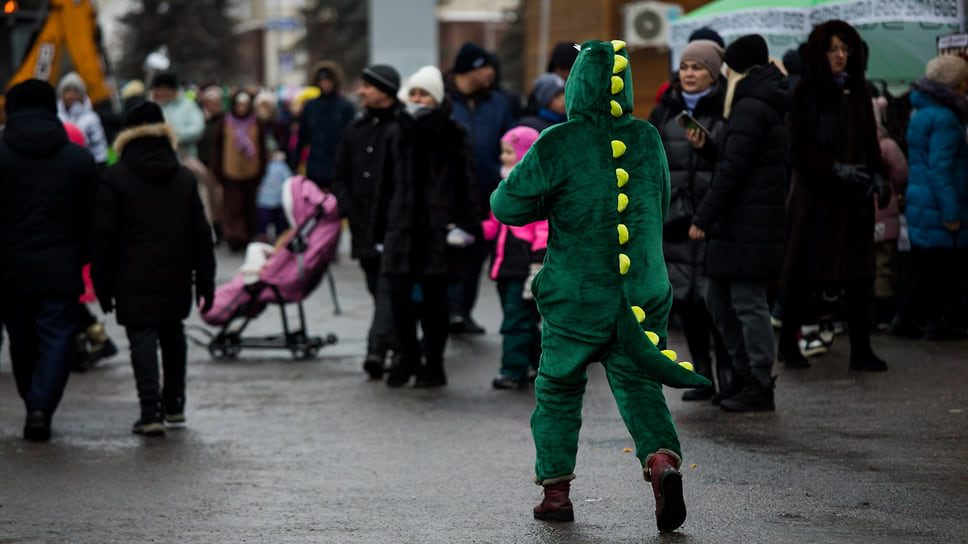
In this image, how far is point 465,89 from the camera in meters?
12.4

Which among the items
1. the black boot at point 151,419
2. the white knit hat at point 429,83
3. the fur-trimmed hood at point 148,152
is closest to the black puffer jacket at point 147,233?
the fur-trimmed hood at point 148,152

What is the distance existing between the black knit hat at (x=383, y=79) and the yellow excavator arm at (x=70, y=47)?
9.11 meters

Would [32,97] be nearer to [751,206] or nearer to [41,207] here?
[41,207]

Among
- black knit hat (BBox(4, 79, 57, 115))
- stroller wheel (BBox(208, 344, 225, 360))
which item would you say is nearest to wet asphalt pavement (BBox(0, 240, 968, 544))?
stroller wheel (BBox(208, 344, 225, 360))

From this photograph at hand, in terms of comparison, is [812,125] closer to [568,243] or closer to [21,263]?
[568,243]

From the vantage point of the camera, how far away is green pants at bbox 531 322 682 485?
631cm

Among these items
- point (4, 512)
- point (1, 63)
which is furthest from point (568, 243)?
point (1, 63)

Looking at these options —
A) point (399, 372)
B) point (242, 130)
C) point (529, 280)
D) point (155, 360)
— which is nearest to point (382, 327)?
point (399, 372)

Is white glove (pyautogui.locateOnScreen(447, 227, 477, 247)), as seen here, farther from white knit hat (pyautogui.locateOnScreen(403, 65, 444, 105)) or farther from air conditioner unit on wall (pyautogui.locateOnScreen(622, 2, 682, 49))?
air conditioner unit on wall (pyautogui.locateOnScreen(622, 2, 682, 49))

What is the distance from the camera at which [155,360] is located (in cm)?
891

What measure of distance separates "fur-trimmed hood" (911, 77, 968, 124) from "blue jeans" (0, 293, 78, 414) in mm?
5754

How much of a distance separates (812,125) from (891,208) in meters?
2.58

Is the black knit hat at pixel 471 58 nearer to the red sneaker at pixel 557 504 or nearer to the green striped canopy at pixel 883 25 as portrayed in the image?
the green striped canopy at pixel 883 25

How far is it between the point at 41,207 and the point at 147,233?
Answer: 584mm
